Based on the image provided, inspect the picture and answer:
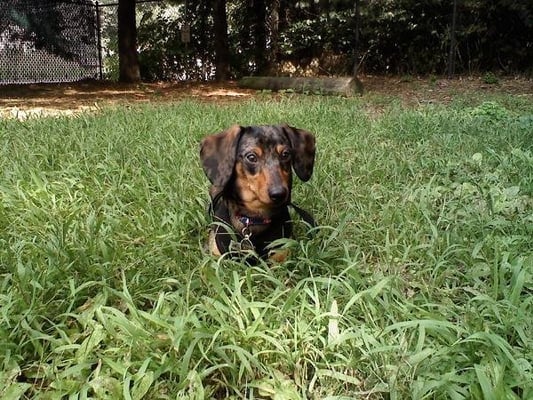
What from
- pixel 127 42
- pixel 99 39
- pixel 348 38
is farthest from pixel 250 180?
pixel 99 39

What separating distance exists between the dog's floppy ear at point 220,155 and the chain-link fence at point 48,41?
12.2 meters

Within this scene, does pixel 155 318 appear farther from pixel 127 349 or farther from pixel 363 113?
pixel 363 113

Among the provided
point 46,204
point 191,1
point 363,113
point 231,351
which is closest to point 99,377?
point 231,351

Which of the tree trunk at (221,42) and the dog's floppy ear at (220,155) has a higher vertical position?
the tree trunk at (221,42)

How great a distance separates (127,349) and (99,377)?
145 mm

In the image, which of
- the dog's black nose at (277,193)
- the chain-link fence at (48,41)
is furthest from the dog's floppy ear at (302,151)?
the chain-link fence at (48,41)

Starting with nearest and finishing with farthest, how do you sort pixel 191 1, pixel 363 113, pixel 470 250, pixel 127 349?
pixel 127 349 → pixel 470 250 → pixel 363 113 → pixel 191 1

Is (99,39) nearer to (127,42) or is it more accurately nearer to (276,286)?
(127,42)

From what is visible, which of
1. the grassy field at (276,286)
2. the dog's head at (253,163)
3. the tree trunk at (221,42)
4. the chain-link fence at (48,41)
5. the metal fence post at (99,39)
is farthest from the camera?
the metal fence post at (99,39)

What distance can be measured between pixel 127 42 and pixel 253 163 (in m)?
10.7

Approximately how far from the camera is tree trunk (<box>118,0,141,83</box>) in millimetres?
11938

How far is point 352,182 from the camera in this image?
11.5ft

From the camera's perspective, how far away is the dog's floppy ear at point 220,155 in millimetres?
2492

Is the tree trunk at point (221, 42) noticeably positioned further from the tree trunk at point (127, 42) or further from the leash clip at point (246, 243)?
the leash clip at point (246, 243)
